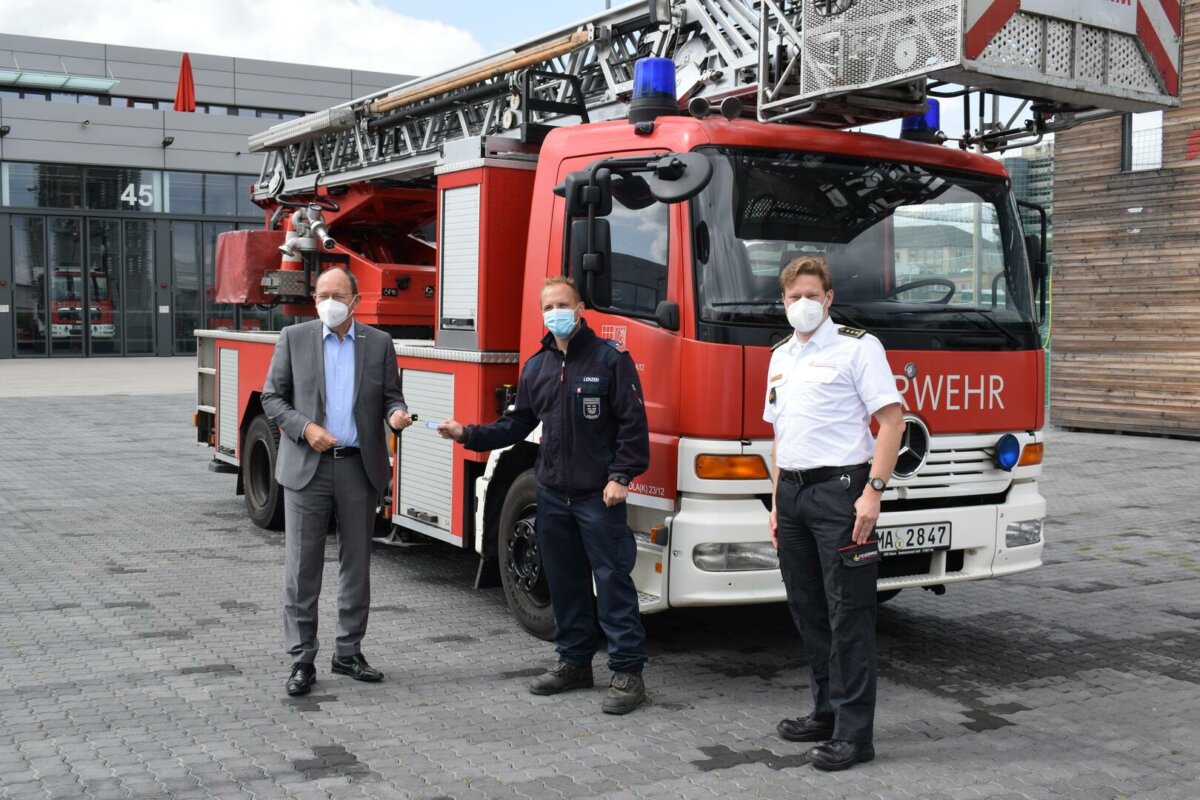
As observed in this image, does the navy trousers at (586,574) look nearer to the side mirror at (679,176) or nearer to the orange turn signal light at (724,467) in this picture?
the orange turn signal light at (724,467)

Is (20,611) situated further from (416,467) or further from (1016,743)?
(1016,743)

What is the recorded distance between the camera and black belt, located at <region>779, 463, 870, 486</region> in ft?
15.1

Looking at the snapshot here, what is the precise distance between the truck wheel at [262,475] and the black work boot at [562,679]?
4.17 m

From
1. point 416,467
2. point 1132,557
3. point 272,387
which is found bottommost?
point 1132,557

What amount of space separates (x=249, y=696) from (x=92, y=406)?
16.6m

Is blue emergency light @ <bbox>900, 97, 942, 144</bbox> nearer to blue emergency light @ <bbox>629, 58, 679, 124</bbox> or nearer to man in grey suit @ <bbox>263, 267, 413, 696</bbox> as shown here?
blue emergency light @ <bbox>629, 58, 679, 124</bbox>

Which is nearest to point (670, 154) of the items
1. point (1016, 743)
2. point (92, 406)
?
point (1016, 743)

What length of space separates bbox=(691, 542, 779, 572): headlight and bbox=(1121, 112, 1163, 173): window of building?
13375 mm

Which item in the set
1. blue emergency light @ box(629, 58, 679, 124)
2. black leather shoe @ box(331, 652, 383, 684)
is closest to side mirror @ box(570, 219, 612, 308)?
blue emergency light @ box(629, 58, 679, 124)

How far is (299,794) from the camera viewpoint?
4270 millimetres

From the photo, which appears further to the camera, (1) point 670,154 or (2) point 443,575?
(2) point 443,575

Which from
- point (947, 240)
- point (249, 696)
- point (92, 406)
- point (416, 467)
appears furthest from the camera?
point (92, 406)

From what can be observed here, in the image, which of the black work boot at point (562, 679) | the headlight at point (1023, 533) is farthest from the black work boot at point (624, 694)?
the headlight at point (1023, 533)

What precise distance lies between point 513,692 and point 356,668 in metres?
0.71
